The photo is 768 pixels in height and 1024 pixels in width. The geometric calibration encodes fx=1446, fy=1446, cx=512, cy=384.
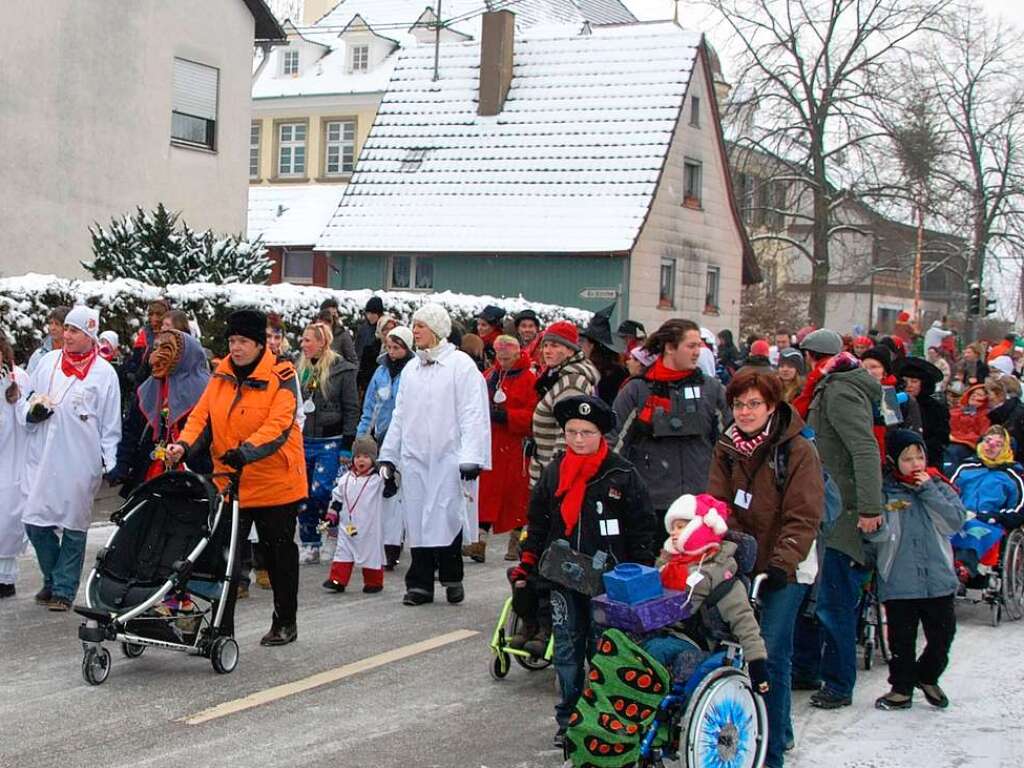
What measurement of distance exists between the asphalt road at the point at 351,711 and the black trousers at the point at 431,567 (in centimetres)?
70

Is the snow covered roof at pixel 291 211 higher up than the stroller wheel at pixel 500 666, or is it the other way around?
the snow covered roof at pixel 291 211

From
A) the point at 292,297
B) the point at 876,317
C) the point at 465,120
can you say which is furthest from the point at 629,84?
the point at 876,317

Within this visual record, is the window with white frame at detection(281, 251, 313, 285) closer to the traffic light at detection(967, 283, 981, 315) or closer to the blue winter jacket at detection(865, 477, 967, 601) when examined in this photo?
the traffic light at detection(967, 283, 981, 315)

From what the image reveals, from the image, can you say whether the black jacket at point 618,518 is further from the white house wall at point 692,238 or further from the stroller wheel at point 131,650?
the white house wall at point 692,238

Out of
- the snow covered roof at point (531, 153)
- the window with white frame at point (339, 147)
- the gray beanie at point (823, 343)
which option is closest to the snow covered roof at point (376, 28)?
the window with white frame at point (339, 147)

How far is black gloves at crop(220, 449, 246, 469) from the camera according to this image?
7.99 meters

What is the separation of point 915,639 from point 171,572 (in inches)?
159

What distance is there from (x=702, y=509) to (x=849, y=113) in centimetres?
4157

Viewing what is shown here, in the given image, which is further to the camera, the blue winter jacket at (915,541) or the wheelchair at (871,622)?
the wheelchair at (871,622)

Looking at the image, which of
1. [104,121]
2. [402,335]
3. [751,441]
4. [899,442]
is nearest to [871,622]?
[899,442]

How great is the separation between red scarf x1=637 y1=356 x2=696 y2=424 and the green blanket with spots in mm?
2827

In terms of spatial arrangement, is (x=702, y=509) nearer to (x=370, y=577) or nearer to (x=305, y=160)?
(x=370, y=577)

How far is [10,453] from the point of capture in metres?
9.72

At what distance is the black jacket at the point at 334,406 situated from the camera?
1178 cm
